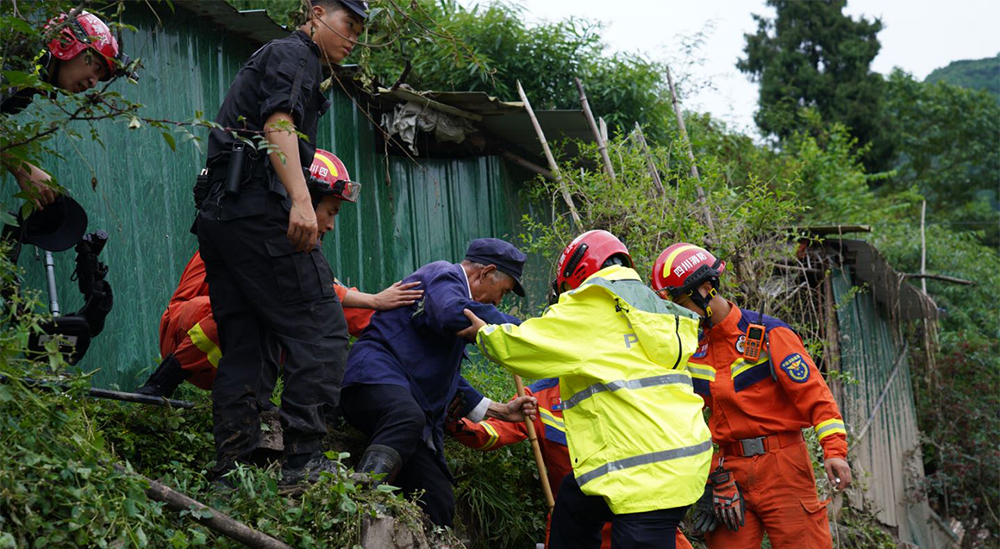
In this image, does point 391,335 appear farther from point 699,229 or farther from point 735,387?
point 699,229

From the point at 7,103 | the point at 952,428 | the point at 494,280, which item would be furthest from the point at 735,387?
the point at 952,428

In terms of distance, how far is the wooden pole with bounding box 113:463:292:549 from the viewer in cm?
373

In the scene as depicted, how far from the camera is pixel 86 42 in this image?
4.21 m

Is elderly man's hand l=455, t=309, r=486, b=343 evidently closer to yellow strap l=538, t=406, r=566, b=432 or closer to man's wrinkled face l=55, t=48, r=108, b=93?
yellow strap l=538, t=406, r=566, b=432

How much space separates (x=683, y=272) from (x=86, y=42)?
130 inches

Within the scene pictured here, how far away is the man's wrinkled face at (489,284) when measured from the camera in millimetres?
5324

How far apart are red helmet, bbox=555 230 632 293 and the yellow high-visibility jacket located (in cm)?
39

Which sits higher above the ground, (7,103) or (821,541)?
(7,103)

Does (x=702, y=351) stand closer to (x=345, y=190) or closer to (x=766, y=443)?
(x=766, y=443)

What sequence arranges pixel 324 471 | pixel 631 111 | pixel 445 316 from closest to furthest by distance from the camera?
pixel 324 471 < pixel 445 316 < pixel 631 111

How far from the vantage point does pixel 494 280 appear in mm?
5328

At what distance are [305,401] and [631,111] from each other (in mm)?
6204

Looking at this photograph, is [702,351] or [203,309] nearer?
[203,309]

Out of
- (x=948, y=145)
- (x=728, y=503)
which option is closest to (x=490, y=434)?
(x=728, y=503)
